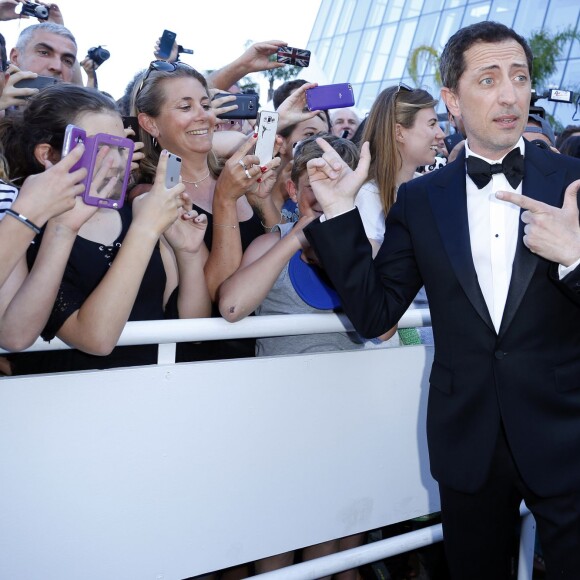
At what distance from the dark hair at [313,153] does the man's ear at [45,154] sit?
1076mm

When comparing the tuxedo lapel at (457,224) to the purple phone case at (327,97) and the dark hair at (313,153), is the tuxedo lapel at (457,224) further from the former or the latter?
the purple phone case at (327,97)

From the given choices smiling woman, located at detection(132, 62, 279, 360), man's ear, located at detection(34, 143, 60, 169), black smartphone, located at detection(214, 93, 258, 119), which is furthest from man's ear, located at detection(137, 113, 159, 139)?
man's ear, located at detection(34, 143, 60, 169)

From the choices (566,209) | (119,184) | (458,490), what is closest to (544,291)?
(566,209)

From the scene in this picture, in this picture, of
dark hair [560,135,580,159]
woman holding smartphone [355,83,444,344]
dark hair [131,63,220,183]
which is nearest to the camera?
dark hair [131,63,220,183]

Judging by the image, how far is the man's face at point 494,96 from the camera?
2045 mm

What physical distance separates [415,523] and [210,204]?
73.3 inches

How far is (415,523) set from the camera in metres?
3.47

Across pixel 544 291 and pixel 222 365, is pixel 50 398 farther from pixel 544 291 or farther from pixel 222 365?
pixel 544 291

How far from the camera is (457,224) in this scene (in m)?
2.06

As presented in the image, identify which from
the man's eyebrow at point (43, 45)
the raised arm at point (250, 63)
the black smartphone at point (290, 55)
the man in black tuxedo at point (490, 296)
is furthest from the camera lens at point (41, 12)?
the man in black tuxedo at point (490, 296)

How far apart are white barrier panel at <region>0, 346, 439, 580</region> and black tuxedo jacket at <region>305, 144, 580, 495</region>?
0.56 metres

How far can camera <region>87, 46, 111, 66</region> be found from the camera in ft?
14.9

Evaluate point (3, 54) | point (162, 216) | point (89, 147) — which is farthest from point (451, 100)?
point (3, 54)

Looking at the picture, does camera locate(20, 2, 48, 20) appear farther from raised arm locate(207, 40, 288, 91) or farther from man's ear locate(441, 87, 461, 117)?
man's ear locate(441, 87, 461, 117)
